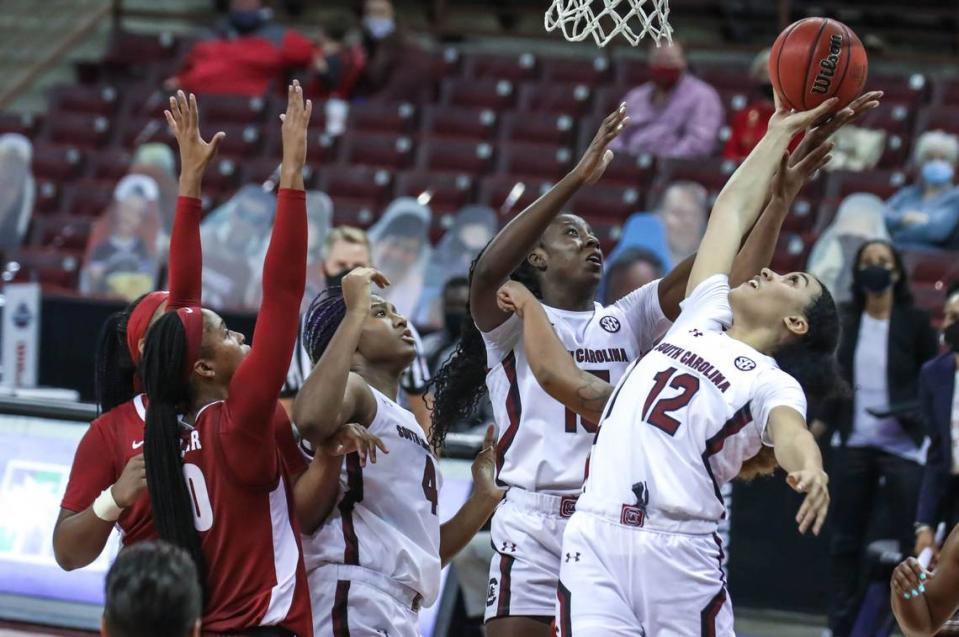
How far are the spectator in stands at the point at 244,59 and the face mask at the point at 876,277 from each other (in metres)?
6.78

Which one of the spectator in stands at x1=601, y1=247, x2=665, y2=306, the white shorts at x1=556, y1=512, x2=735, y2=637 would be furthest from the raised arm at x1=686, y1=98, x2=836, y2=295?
the spectator in stands at x1=601, y1=247, x2=665, y2=306

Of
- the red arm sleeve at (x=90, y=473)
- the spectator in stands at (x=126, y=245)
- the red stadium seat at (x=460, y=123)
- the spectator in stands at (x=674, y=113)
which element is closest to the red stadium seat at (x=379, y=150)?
the red stadium seat at (x=460, y=123)

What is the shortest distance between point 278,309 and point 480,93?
9.11 metres

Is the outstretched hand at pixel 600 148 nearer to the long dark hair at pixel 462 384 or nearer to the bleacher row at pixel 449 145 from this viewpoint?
the long dark hair at pixel 462 384

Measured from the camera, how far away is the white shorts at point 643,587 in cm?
359

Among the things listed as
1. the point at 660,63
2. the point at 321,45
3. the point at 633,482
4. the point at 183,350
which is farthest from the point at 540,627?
the point at 321,45

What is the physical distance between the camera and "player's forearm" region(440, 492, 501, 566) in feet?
15.0

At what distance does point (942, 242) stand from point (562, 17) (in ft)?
18.4

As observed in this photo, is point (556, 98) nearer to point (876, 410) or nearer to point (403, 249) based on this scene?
point (403, 249)

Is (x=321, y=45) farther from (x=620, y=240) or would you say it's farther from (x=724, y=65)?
(x=620, y=240)

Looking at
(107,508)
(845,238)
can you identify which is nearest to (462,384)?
(107,508)

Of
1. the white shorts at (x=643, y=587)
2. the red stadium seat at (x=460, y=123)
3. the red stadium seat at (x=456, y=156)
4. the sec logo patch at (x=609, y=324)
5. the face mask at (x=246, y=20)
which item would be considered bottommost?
the red stadium seat at (x=456, y=156)

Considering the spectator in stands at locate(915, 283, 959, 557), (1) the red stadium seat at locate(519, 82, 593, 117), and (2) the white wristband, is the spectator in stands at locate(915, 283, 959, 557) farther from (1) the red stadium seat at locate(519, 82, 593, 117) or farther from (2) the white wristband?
(1) the red stadium seat at locate(519, 82, 593, 117)

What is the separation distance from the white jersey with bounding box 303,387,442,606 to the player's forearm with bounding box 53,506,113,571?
0.58 metres
